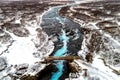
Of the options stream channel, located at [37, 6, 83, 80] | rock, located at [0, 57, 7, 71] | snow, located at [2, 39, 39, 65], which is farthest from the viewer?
snow, located at [2, 39, 39, 65]

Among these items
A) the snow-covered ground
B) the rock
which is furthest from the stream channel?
the rock

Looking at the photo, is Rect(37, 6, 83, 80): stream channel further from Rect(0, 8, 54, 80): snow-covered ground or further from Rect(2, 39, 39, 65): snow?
Rect(2, 39, 39, 65): snow

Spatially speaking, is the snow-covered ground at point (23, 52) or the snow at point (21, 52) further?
the snow at point (21, 52)

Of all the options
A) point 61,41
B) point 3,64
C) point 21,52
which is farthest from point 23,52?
point 61,41

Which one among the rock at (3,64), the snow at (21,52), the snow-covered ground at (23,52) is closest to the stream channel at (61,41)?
the snow-covered ground at (23,52)

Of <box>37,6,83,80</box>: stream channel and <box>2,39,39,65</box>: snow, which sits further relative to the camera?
<box>2,39,39,65</box>: snow

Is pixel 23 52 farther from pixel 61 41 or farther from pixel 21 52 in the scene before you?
pixel 61 41

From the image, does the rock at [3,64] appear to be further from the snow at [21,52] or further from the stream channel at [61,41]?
the stream channel at [61,41]

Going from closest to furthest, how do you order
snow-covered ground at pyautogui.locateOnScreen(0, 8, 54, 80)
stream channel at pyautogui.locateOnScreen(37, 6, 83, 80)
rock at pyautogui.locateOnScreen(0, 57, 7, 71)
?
stream channel at pyautogui.locateOnScreen(37, 6, 83, 80) → snow-covered ground at pyautogui.locateOnScreen(0, 8, 54, 80) → rock at pyautogui.locateOnScreen(0, 57, 7, 71)
